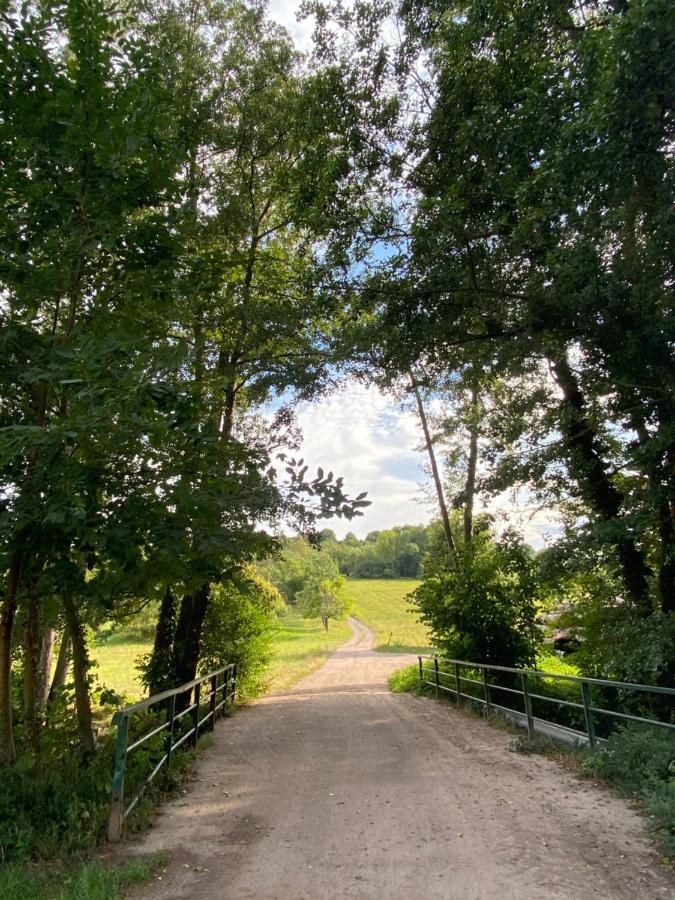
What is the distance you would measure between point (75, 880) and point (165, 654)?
23.9ft

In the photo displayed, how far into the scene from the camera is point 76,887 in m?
3.17

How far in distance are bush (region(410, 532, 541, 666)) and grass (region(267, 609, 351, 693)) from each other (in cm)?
531

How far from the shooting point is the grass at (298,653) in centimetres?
2038

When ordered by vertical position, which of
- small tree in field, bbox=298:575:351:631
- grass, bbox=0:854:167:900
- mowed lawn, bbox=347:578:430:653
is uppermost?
grass, bbox=0:854:167:900

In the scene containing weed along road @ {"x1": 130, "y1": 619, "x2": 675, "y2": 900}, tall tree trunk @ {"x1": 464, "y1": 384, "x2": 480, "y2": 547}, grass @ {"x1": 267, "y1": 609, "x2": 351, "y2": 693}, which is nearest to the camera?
weed along road @ {"x1": 130, "y1": 619, "x2": 675, "y2": 900}

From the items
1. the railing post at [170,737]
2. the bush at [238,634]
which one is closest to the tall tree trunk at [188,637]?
the bush at [238,634]

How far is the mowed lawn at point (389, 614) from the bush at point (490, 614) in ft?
41.5

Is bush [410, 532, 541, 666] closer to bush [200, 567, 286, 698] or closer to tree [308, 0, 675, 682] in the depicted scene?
tree [308, 0, 675, 682]

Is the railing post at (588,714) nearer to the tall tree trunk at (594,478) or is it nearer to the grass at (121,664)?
the tall tree trunk at (594,478)

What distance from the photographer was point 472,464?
17656 millimetres

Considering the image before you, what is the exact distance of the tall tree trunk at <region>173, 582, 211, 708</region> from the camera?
10.1 metres

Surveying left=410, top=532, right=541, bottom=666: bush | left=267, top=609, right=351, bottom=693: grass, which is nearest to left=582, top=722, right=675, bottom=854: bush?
left=410, top=532, right=541, bottom=666: bush

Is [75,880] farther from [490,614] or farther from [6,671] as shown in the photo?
[490,614]

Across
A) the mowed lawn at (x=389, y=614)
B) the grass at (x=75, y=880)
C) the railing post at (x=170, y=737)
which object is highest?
the railing post at (x=170, y=737)
